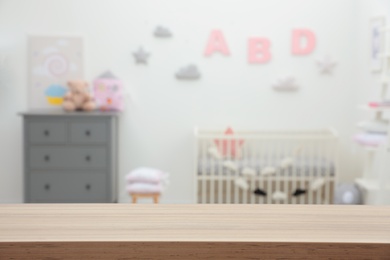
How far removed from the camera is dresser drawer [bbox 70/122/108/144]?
12.3 feet

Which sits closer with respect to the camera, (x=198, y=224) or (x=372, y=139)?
(x=198, y=224)

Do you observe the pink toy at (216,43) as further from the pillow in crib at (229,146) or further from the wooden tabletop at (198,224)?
the wooden tabletop at (198,224)

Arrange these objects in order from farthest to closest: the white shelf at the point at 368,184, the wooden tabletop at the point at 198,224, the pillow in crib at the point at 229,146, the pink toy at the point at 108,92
Result: 1. the pink toy at the point at 108,92
2. the pillow in crib at the point at 229,146
3. the white shelf at the point at 368,184
4. the wooden tabletop at the point at 198,224

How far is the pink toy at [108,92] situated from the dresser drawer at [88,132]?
38 centimetres

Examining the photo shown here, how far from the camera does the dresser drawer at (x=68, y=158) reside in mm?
3762

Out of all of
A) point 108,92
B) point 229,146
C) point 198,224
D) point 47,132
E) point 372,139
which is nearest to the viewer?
point 198,224

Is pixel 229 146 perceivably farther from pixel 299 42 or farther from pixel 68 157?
pixel 68 157

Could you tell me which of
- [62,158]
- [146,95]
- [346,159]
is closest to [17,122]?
[62,158]

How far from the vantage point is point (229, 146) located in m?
3.90

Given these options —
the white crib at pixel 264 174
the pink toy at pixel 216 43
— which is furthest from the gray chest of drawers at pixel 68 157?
the pink toy at pixel 216 43

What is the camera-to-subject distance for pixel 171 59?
13.8ft

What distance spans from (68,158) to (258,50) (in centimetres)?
163

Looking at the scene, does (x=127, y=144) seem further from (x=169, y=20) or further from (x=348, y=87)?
(x=348, y=87)

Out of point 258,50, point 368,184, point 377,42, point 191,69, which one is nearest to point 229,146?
point 191,69
